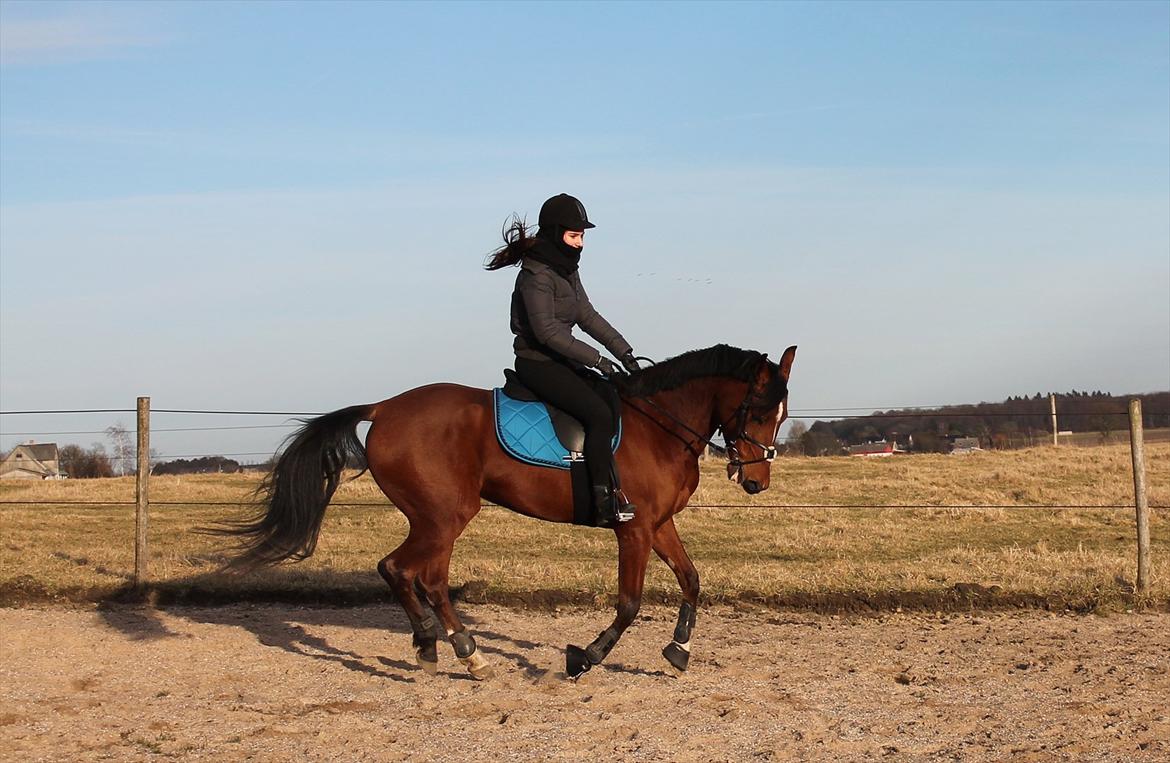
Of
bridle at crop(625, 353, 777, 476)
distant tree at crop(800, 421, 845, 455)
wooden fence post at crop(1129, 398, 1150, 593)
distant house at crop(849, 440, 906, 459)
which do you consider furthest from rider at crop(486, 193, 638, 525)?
distant tree at crop(800, 421, 845, 455)

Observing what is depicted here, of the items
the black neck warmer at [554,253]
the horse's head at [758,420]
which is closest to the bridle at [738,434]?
the horse's head at [758,420]

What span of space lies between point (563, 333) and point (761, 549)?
8.29 metres

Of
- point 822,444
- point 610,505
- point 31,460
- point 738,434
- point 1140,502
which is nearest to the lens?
point 610,505

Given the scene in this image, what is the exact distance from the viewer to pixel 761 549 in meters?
14.9

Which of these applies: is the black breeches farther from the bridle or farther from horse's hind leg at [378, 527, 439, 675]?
horse's hind leg at [378, 527, 439, 675]

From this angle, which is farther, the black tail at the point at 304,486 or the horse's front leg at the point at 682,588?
the black tail at the point at 304,486

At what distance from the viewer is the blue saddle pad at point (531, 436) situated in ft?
24.4

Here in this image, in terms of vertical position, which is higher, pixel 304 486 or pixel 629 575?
→ pixel 304 486

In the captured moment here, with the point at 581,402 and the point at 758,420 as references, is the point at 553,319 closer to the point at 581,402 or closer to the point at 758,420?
the point at 581,402

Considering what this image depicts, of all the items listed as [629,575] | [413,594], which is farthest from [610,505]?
[413,594]

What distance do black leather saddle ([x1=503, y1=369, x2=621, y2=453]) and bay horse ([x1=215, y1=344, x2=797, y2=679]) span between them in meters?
0.13

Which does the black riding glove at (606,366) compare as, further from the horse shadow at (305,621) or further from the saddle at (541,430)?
the horse shadow at (305,621)

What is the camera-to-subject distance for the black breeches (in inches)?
287

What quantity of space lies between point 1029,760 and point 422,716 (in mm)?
3052
